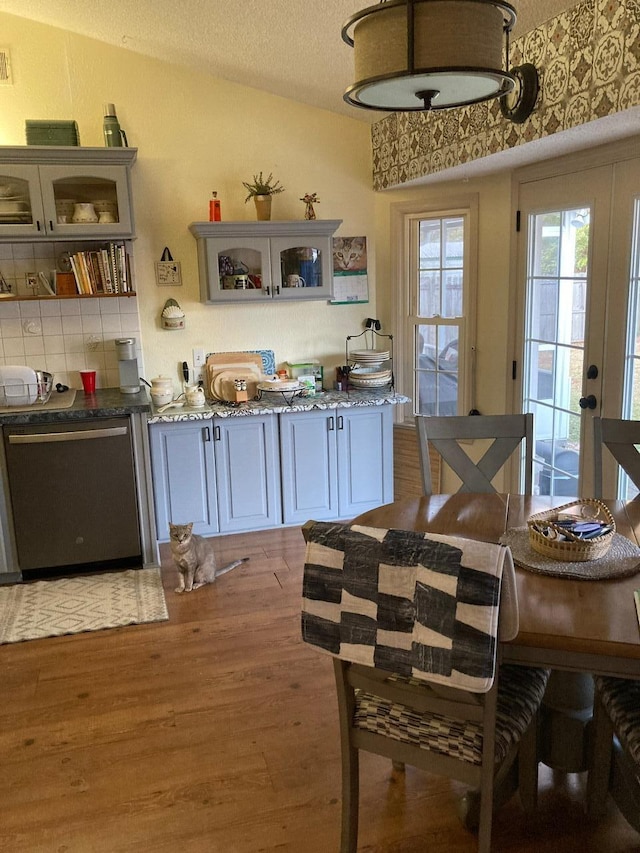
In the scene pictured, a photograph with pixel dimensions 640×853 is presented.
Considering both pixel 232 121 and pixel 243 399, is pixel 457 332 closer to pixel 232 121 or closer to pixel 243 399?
pixel 243 399

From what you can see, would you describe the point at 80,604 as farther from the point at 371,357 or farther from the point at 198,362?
the point at 371,357

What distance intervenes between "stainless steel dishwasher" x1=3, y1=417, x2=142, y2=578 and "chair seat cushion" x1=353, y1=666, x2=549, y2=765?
2.34 m

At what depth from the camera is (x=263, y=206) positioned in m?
4.46

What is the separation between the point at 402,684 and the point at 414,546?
1.23ft

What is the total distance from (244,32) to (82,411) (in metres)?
2.07

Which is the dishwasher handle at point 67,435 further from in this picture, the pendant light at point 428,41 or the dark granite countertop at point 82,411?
the pendant light at point 428,41

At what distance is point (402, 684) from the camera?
5.65 feet

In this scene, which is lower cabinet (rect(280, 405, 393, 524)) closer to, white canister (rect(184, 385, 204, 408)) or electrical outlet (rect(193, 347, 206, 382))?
white canister (rect(184, 385, 204, 408))

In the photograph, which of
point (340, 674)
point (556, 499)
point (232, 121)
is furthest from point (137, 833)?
point (232, 121)

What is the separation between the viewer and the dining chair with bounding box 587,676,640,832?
181 centimetres

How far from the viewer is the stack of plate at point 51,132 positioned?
388cm

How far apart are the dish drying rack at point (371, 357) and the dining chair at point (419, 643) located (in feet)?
9.88

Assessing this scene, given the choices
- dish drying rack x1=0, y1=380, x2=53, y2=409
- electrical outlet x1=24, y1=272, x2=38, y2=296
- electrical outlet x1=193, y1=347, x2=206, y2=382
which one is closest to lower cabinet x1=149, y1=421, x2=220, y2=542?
electrical outlet x1=193, y1=347, x2=206, y2=382

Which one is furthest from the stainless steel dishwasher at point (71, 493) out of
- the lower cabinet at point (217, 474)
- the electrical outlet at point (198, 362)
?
the electrical outlet at point (198, 362)
